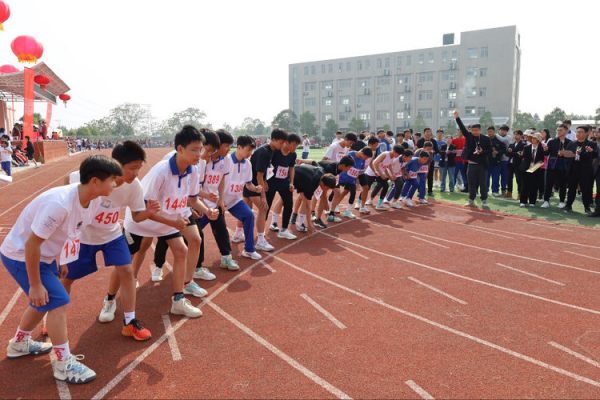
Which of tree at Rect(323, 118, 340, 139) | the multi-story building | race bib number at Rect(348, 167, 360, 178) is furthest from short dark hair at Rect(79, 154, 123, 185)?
tree at Rect(323, 118, 340, 139)

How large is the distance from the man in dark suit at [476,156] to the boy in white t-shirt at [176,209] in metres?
7.79

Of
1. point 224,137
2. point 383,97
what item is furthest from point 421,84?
point 224,137

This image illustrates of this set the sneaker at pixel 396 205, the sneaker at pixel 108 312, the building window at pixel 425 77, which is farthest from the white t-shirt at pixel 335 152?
the building window at pixel 425 77

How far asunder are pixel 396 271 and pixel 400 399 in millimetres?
2822

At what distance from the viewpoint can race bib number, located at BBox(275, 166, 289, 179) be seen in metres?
6.57

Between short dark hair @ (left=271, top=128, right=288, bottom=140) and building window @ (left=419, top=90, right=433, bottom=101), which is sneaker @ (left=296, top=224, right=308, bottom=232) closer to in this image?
short dark hair @ (left=271, top=128, right=288, bottom=140)

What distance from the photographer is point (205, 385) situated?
278 centimetres

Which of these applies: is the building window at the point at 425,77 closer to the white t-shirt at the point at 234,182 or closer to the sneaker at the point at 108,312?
the white t-shirt at the point at 234,182

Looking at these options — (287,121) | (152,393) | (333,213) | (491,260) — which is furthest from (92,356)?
(287,121)

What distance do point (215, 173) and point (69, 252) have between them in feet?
7.85

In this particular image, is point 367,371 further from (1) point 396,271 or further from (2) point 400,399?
(1) point 396,271

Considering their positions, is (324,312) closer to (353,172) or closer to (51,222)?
(51,222)

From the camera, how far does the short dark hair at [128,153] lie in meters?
3.09

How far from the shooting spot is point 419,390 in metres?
2.74
